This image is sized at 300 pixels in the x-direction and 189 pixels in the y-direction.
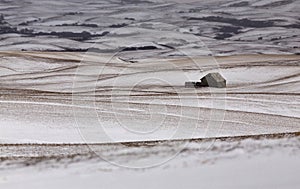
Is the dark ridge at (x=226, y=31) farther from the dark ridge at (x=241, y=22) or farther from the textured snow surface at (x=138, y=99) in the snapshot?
the textured snow surface at (x=138, y=99)

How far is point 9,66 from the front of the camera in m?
3.52

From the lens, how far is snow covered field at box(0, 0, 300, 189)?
5.28 feet

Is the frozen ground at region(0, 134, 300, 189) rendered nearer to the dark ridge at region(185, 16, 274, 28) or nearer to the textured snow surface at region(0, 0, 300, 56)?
the textured snow surface at region(0, 0, 300, 56)

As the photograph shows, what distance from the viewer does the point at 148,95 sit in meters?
2.70

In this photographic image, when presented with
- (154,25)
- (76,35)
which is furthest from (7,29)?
(154,25)

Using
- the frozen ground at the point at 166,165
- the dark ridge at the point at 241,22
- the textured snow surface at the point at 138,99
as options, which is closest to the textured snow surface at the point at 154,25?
the dark ridge at the point at 241,22

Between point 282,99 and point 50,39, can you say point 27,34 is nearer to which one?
point 50,39

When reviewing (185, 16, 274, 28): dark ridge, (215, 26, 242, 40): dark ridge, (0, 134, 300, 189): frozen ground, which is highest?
(185, 16, 274, 28): dark ridge

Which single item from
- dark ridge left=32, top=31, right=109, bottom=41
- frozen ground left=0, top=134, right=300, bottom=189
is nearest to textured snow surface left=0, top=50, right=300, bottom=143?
frozen ground left=0, top=134, right=300, bottom=189

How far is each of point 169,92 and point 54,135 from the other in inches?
36.6

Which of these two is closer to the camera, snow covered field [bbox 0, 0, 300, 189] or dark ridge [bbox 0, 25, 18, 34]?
snow covered field [bbox 0, 0, 300, 189]

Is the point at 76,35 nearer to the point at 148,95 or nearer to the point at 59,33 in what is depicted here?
the point at 59,33

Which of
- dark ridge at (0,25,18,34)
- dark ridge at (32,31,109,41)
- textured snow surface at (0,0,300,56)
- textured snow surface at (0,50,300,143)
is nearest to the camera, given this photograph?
textured snow surface at (0,50,300,143)

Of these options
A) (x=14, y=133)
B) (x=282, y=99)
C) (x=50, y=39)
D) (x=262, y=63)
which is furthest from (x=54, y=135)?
(x=50, y=39)
